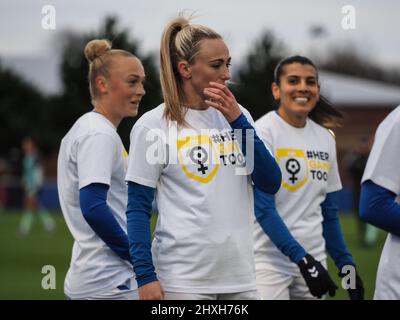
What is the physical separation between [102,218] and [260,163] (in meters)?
1.00

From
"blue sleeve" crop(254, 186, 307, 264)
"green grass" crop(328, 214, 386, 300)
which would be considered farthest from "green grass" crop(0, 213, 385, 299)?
"blue sleeve" crop(254, 186, 307, 264)

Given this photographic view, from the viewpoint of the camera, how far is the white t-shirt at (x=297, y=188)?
5617mm

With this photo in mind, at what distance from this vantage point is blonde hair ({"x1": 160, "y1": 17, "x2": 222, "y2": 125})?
4.19 m

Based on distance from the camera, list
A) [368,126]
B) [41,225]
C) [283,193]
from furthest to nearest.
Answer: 1. [368,126]
2. [41,225]
3. [283,193]

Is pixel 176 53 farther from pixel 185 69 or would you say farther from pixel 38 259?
pixel 38 259

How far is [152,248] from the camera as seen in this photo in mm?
4238

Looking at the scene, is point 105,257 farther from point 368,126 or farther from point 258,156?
point 368,126

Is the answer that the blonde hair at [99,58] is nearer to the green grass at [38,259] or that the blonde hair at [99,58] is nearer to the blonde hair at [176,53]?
the blonde hair at [176,53]

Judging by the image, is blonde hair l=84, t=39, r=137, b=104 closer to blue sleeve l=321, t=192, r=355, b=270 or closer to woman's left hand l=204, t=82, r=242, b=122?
woman's left hand l=204, t=82, r=242, b=122

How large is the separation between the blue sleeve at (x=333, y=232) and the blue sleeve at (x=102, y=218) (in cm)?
162

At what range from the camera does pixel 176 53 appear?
4.27 meters

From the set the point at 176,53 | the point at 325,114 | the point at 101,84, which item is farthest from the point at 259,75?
the point at 176,53

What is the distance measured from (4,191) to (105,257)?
30.5m

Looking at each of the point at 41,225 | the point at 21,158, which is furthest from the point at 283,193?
the point at 21,158
